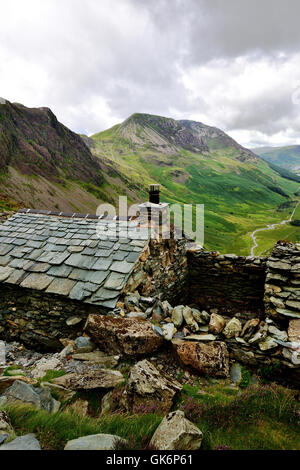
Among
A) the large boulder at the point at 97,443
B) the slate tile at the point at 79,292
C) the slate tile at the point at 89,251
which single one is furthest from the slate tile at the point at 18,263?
the large boulder at the point at 97,443

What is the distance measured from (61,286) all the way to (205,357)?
4403mm

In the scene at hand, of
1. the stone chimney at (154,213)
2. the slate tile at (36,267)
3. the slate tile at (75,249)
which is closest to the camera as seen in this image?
the slate tile at (36,267)

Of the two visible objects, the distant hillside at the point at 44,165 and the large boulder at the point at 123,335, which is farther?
the distant hillside at the point at 44,165

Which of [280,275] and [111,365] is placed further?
[280,275]

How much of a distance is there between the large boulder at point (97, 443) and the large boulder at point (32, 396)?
A: 112 cm

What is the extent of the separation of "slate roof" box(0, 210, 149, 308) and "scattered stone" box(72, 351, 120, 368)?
116 centimetres

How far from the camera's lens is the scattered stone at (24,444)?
7.63 ft

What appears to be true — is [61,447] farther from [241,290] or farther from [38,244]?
[241,290]

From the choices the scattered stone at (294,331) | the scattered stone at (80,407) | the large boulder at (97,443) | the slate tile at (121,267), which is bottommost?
the scattered stone at (80,407)

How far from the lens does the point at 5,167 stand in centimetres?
4972

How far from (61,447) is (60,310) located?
14.5ft

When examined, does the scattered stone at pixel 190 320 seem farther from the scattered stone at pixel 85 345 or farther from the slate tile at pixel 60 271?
the slate tile at pixel 60 271

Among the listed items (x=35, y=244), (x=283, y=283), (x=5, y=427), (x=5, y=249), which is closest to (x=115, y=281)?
(x=5, y=427)
